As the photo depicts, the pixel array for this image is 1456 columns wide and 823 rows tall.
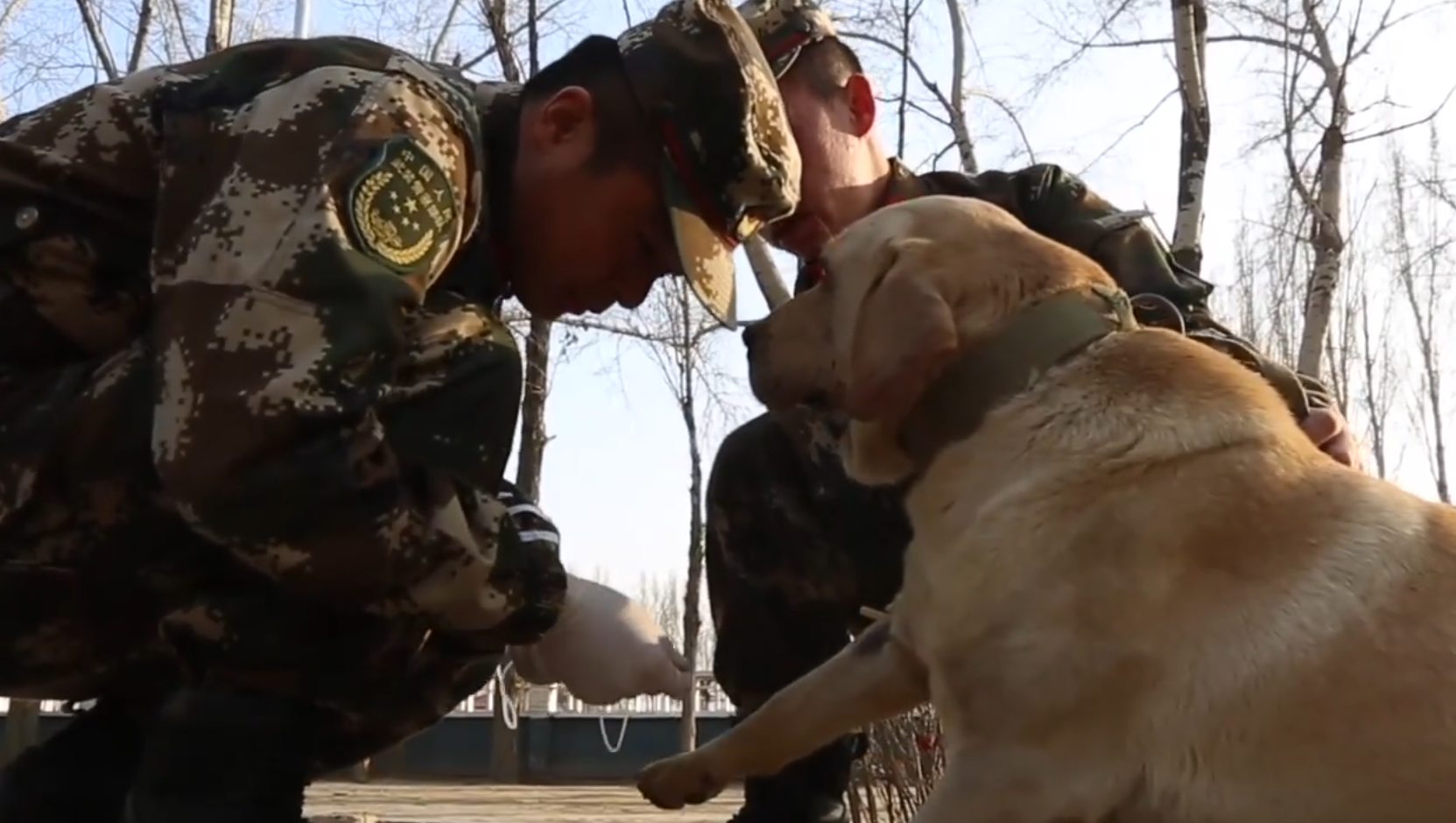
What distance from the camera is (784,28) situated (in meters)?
3.70

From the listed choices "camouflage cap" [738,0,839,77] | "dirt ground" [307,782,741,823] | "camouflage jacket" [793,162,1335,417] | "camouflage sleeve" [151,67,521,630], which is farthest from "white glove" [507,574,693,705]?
"dirt ground" [307,782,741,823]

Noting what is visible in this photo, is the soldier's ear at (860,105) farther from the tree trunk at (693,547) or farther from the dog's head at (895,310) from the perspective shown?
the tree trunk at (693,547)

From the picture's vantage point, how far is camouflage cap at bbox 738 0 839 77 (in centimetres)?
365

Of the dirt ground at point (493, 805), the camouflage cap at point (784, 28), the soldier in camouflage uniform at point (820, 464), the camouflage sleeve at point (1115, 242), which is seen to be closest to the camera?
the soldier in camouflage uniform at point (820, 464)

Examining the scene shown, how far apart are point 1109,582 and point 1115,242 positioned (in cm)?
153

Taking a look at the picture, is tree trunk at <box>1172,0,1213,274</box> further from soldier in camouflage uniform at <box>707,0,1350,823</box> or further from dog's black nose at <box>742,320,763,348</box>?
dog's black nose at <box>742,320,763,348</box>

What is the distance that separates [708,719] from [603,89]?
55.4ft

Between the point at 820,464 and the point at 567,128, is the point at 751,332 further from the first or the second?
the point at 820,464

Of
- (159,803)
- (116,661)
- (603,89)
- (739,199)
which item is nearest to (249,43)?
(603,89)

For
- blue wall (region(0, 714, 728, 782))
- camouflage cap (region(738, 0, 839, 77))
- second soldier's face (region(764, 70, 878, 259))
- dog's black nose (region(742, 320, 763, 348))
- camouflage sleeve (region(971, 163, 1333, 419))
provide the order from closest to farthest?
dog's black nose (region(742, 320, 763, 348)) → camouflage sleeve (region(971, 163, 1333, 419)) → second soldier's face (region(764, 70, 878, 259)) → camouflage cap (region(738, 0, 839, 77)) → blue wall (region(0, 714, 728, 782))

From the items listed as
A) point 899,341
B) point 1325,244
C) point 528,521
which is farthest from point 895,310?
point 1325,244

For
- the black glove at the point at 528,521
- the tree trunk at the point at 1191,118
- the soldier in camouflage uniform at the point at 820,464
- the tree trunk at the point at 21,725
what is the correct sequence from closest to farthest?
the black glove at the point at 528,521 < the soldier in camouflage uniform at the point at 820,464 < the tree trunk at the point at 1191,118 < the tree trunk at the point at 21,725

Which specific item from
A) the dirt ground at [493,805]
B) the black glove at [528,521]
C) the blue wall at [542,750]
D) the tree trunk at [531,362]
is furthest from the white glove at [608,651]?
the blue wall at [542,750]

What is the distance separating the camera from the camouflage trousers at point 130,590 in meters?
2.15
